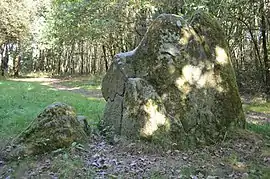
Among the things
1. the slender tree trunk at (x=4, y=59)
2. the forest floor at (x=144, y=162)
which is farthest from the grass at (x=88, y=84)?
the forest floor at (x=144, y=162)

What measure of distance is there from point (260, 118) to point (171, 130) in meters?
5.79

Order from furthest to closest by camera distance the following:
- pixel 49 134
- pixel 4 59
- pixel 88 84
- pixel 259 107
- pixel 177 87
Answer: pixel 4 59
pixel 88 84
pixel 259 107
pixel 177 87
pixel 49 134

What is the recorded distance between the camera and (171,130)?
23.4 feet

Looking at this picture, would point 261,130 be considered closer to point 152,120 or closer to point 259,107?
point 152,120

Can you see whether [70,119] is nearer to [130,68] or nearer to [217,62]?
[130,68]

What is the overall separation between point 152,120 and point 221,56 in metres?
2.59

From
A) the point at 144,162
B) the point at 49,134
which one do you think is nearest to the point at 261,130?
the point at 144,162

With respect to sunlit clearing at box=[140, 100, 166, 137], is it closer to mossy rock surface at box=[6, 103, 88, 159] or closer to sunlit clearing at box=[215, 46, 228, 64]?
mossy rock surface at box=[6, 103, 88, 159]

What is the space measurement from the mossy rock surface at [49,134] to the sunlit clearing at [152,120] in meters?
1.44

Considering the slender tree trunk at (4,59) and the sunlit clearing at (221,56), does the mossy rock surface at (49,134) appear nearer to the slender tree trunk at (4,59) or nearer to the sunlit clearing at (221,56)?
the sunlit clearing at (221,56)

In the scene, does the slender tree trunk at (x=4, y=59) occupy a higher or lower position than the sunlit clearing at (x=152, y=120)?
higher

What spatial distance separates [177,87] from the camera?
7.73 metres

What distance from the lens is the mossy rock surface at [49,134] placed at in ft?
22.4

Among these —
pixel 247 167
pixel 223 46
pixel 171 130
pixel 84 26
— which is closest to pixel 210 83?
pixel 223 46
